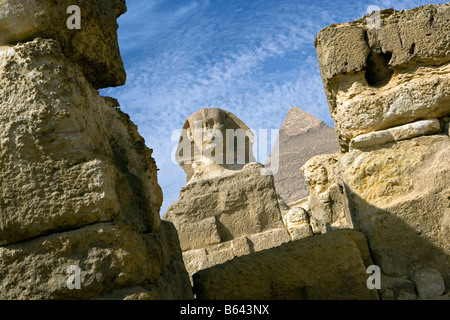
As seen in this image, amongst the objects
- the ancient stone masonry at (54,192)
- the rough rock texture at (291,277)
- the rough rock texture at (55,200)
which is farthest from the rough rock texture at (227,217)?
the rough rock texture at (55,200)

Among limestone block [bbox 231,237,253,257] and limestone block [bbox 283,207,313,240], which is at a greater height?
limestone block [bbox 283,207,313,240]

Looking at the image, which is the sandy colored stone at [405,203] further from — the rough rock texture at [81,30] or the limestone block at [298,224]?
the limestone block at [298,224]

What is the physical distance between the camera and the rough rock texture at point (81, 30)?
219 cm

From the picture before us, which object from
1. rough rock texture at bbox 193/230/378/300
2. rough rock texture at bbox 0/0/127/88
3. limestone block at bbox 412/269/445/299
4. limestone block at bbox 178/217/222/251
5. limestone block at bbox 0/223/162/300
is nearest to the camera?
limestone block at bbox 0/223/162/300

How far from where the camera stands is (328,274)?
244 cm

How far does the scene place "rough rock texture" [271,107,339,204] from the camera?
40.5m

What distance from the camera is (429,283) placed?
2711mm

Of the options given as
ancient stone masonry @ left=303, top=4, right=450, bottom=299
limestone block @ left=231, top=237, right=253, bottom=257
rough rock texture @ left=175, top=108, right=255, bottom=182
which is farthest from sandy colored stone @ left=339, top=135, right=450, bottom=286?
rough rock texture @ left=175, top=108, right=255, bottom=182

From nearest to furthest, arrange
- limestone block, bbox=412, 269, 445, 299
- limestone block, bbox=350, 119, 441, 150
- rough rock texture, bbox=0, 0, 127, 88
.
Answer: rough rock texture, bbox=0, 0, 127, 88
limestone block, bbox=412, 269, 445, 299
limestone block, bbox=350, 119, 441, 150

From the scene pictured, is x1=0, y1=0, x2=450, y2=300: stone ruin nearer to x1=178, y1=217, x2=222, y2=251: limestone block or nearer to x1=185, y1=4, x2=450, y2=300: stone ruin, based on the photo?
x1=185, y1=4, x2=450, y2=300: stone ruin

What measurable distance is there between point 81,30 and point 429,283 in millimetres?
2398
